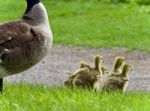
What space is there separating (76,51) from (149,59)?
202cm

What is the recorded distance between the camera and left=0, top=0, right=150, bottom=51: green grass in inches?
679

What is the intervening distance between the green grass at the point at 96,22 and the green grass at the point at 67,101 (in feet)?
24.7

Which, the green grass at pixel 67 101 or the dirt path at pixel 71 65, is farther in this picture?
the dirt path at pixel 71 65

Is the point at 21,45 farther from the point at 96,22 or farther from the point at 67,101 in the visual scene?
the point at 96,22

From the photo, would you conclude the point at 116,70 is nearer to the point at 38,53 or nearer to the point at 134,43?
the point at 38,53

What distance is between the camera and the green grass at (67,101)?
24.8ft

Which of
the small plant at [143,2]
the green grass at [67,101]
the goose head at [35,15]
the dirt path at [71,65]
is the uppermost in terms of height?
the goose head at [35,15]

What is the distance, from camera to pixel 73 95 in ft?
27.7

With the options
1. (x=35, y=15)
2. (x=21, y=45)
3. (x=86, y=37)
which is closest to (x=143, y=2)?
(x=86, y=37)

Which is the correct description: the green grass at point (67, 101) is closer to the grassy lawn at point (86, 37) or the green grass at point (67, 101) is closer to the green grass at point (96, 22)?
the grassy lawn at point (86, 37)

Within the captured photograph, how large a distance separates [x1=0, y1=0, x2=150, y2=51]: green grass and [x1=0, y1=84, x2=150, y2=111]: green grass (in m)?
7.53

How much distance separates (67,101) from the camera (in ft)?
26.1

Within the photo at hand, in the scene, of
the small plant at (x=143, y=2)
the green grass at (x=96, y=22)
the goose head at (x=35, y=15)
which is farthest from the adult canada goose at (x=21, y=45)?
the small plant at (x=143, y=2)

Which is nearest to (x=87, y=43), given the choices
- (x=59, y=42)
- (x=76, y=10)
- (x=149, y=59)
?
(x=59, y=42)
